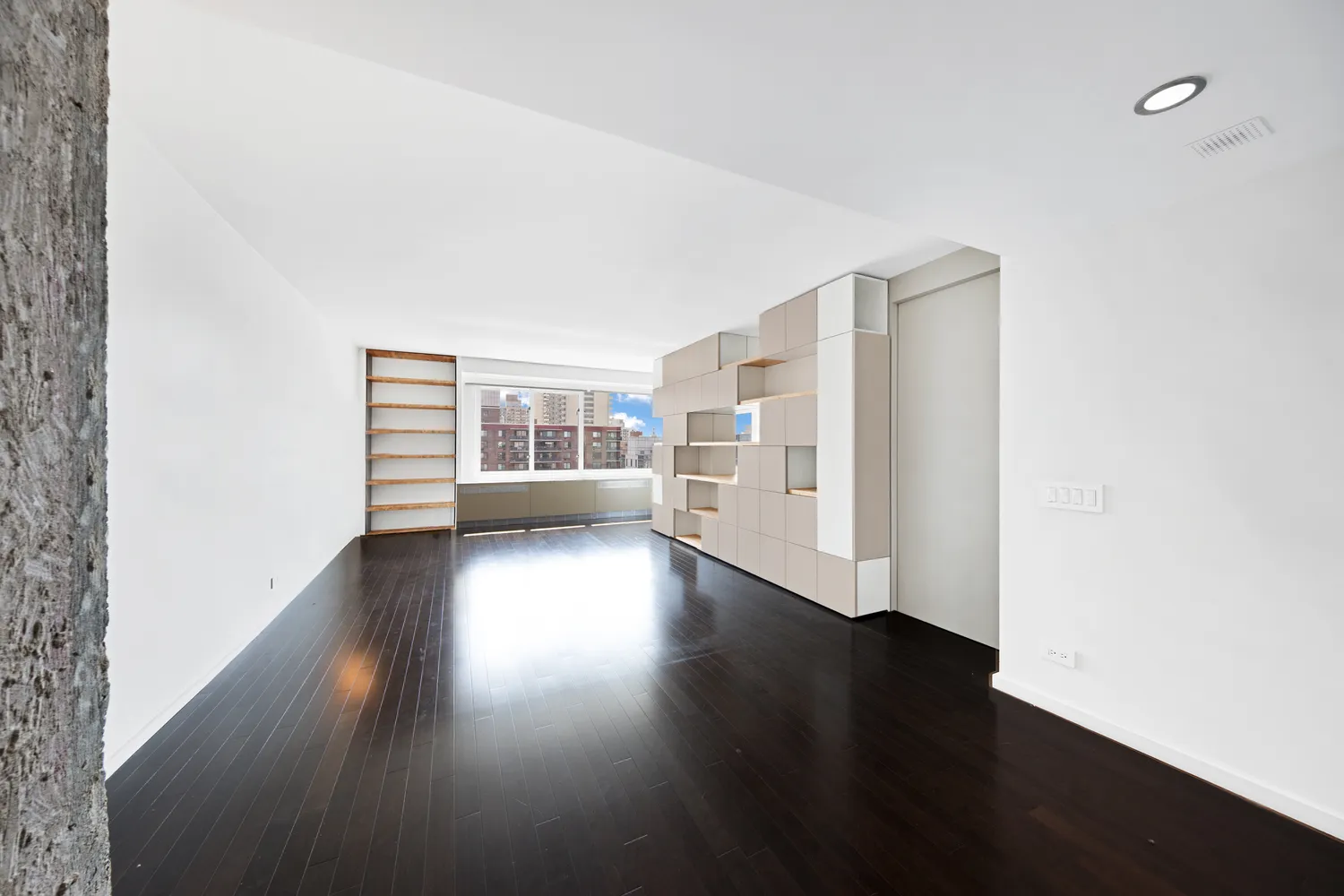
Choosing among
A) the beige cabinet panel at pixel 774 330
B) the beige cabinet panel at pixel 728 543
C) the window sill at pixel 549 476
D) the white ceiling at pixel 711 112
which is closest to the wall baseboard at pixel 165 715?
the white ceiling at pixel 711 112

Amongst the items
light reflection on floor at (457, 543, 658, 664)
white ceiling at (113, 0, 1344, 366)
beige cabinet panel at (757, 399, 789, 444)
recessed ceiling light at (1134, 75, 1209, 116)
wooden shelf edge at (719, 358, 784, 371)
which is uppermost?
white ceiling at (113, 0, 1344, 366)

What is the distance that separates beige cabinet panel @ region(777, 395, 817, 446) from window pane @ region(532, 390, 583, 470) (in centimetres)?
505

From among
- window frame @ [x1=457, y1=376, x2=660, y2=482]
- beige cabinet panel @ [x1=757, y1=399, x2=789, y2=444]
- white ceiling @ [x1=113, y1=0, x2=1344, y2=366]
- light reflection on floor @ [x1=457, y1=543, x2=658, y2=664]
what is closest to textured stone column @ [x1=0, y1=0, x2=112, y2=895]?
white ceiling @ [x1=113, y1=0, x2=1344, y2=366]

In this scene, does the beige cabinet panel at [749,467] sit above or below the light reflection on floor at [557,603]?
above

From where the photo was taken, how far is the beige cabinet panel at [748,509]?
4605mm

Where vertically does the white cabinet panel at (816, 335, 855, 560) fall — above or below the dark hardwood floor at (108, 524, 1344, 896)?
above

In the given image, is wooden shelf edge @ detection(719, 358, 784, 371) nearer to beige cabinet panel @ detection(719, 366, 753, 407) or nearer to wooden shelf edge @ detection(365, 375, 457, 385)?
beige cabinet panel @ detection(719, 366, 753, 407)

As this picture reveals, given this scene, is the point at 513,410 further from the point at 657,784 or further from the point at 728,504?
the point at 657,784

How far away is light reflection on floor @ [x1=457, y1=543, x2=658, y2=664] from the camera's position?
3.20 m

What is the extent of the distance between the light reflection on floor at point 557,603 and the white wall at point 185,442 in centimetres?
139

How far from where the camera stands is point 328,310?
15.3ft

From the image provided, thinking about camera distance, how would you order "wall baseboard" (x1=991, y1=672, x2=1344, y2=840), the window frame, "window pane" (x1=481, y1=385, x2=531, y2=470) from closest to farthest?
"wall baseboard" (x1=991, y1=672, x2=1344, y2=840), the window frame, "window pane" (x1=481, y1=385, x2=531, y2=470)

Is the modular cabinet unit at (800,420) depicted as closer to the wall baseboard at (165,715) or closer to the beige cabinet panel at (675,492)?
the beige cabinet panel at (675,492)

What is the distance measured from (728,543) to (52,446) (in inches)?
187
